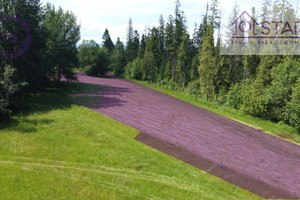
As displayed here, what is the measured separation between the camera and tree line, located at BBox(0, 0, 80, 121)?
1958 centimetres

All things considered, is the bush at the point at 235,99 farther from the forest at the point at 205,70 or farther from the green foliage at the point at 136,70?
the green foliage at the point at 136,70

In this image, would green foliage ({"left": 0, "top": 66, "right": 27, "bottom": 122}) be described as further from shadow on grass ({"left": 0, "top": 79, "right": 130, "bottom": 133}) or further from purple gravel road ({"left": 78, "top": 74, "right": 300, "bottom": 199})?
purple gravel road ({"left": 78, "top": 74, "right": 300, "bottom": 199})

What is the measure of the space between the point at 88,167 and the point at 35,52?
18883 mm

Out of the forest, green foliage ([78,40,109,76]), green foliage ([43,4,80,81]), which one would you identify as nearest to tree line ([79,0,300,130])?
the forest

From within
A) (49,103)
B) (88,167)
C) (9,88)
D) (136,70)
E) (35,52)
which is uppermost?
(35,52)

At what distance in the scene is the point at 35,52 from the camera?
81.6 feet

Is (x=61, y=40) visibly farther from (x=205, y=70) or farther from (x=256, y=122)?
(x=256, y=122)

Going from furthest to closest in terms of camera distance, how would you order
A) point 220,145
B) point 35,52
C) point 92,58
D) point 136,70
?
point 136,70 → point 92,58 → point 35,52 → point 220,145

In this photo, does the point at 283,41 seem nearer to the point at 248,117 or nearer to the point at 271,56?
the point at 271,56

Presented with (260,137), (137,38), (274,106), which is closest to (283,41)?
(274,106)

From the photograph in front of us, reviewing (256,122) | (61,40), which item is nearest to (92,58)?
(61,40)

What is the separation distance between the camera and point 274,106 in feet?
82.2

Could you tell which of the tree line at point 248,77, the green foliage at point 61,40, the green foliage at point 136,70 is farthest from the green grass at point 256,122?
the green foliage at point 136,70

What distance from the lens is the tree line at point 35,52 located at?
64.2 ft
